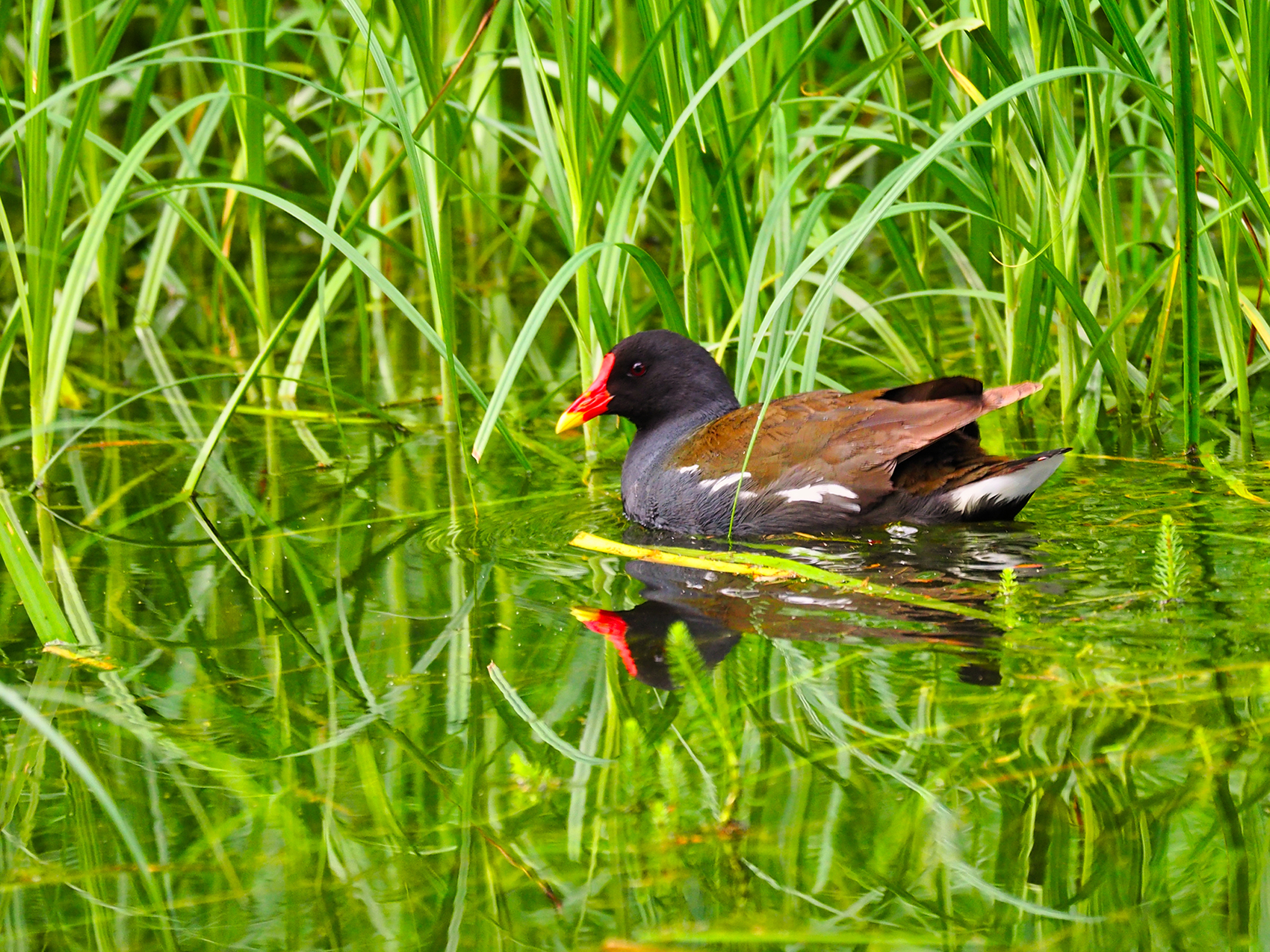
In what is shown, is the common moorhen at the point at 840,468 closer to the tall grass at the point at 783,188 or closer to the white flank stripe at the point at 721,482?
the white flank stripe at the point at 721,482

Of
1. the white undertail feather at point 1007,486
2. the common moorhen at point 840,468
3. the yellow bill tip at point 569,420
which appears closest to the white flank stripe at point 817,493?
the common moorhen at point 840,468

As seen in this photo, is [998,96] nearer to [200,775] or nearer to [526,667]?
[526,667]

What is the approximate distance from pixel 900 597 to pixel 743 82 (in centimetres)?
198

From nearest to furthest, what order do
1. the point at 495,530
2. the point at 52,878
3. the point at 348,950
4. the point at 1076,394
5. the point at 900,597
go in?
the point at 348,950 < the point at 52,878 < the point at 900,597 < the point at 495,530 < the point at 1076,394

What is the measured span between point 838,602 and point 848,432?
30.2 inches

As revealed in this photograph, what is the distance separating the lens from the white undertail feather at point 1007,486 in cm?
346

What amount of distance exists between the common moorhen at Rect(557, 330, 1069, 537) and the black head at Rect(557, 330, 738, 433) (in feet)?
0.61

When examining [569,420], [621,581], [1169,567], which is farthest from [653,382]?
Answer: [1169,567]

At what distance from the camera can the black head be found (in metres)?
4.19

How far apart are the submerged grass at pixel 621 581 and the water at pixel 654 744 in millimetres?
10

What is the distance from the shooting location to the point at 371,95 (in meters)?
6.90

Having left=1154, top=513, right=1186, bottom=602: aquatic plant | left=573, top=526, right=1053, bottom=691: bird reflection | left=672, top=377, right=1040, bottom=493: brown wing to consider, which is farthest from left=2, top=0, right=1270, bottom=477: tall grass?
left=1154, top=513, right=1186, bottom=602: aquatic plant

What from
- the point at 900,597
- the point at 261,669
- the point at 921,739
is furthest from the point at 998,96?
the point at 261,669

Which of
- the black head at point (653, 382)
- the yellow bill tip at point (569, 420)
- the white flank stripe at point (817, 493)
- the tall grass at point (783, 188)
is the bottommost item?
the white flank stripe at point (817, 493)
